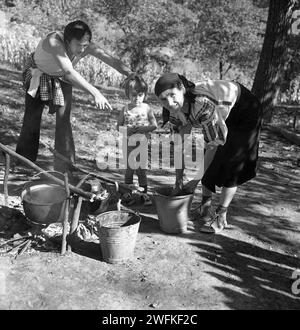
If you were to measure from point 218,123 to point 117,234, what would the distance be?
4.37ft

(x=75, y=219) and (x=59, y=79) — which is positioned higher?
(x=59, y=79)

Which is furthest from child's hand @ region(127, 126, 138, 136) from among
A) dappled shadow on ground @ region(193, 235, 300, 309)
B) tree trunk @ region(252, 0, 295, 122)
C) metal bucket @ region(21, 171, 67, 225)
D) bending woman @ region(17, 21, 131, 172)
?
tree trunk @ region(252, 0, 295, 122)

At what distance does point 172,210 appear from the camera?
4.22m

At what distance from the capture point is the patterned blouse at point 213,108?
360cm

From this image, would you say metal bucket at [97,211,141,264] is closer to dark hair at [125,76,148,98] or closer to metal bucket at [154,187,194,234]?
metal bucket at [154,187,194,234]

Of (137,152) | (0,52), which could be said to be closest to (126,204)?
(137,152)

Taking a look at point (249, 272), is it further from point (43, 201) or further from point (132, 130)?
point (43, 201)

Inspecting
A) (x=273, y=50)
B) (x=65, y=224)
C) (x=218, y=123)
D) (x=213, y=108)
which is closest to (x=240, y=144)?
(x=218, y=123)

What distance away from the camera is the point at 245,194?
5.69 metres

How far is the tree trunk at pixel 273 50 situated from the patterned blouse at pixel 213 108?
17.4 ft

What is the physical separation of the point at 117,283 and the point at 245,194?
9.12 feet

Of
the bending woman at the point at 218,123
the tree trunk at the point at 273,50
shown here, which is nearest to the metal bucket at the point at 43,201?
the bending woman at the point at 218,123

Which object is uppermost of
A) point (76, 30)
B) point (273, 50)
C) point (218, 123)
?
point (273, 50)
